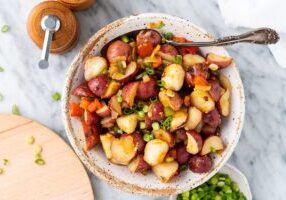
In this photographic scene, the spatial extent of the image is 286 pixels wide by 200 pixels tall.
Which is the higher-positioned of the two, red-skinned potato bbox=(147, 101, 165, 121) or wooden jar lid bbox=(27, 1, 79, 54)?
wooden jar lid bbox=(27, 1, 79, 54)

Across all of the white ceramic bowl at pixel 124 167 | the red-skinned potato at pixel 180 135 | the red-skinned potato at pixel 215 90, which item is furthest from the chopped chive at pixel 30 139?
the red-skinned potato at pixel 215 90

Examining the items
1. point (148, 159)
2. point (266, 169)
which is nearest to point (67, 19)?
point (148, 159)

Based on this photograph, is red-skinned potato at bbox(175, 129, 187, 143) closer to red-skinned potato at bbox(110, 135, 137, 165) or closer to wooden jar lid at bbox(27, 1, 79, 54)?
red-skinned potato at bbox(110, 135, 137, 165)

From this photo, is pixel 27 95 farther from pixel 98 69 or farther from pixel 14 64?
pixel 98 69

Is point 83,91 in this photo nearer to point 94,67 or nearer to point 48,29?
point 94,67

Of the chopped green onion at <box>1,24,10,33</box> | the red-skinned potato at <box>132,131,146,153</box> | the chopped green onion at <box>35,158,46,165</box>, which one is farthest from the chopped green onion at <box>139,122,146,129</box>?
the chopped green onion at <box>1,24,10,33</box>

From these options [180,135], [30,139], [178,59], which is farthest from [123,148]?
[30,139]
